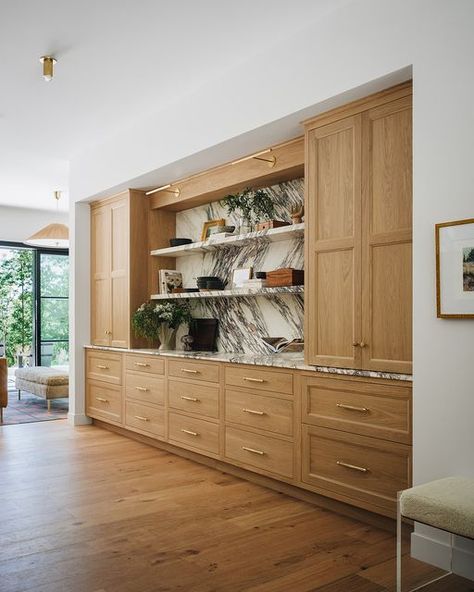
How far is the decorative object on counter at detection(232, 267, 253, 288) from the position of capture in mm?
4727

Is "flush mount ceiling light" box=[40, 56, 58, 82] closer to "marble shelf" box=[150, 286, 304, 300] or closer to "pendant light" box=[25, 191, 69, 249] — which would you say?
"marble shelf" box=[150, 286, 304, 300]

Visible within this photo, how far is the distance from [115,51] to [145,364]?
2586 millimetres

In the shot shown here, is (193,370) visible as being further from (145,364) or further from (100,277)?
(100,277)

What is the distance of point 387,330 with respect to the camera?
3.12 metres

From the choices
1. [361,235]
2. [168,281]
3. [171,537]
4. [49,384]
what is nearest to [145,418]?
[168,281]

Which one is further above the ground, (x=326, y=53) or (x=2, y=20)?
(x=2, y=20)

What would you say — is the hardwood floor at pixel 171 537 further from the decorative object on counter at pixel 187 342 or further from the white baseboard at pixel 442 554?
the decorative object on counter at pixel 187 342

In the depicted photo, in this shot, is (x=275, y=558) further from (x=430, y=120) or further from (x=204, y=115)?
(x=204, y=115)

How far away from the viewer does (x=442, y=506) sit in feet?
7.34

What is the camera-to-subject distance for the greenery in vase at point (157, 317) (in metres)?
5.26

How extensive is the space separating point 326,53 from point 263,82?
0.56 meters

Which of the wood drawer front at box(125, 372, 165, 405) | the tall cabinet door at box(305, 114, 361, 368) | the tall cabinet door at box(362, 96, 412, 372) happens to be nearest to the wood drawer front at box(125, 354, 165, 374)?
the wood drawer front at box(125, 372, 165, 405)

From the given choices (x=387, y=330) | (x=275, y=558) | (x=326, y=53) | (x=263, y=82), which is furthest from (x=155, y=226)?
(x=275, y=558)

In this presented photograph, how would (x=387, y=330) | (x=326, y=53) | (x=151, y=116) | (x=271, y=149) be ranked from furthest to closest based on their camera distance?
(x=151, y=116) → (x=271, y=149) → (x=326, y=53) → (x=387, y=330)
